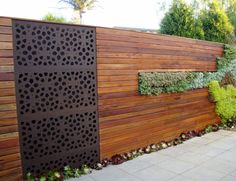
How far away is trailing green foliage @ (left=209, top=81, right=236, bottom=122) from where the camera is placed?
22.6ft

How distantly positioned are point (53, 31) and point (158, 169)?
8.78 feet

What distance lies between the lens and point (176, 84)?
5.71m

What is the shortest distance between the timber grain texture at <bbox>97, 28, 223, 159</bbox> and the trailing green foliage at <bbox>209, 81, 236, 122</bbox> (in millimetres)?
641

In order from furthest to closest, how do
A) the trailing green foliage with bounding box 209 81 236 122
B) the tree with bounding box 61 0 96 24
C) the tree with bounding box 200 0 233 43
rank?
the tree with bounding box 61 0 96 24, the tree with bounding box 200 0 233 43, the trailing green foliage with bounding box 209 81 236 122

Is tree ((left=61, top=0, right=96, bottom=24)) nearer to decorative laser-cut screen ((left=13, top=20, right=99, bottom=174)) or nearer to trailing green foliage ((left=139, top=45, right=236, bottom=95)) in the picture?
trailing green foliage ((left=139, top=45, right=236, bottom=95))

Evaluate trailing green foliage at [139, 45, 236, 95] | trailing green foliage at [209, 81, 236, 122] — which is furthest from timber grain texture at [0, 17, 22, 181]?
trailing green foliage at [209, 81, 236, 122]

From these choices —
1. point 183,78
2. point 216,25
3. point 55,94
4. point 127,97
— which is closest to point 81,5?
point 216,25

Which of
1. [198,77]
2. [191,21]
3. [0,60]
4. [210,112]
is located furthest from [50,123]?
[191,21]

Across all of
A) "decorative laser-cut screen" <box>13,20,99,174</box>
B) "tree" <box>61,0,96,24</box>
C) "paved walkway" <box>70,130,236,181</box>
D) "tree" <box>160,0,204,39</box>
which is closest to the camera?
"decorative laser-cut screen" <box>13,20,99,174</box>

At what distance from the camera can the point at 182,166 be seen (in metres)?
4.34

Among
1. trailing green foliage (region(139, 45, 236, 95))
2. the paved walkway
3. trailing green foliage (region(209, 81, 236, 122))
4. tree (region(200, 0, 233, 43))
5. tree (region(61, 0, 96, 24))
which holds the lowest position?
the paved walkway

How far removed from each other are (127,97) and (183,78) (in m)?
1.73

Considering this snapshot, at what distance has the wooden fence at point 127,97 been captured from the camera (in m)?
3.40

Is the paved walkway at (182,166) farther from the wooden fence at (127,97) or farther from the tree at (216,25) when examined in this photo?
the tree at (216,25)
